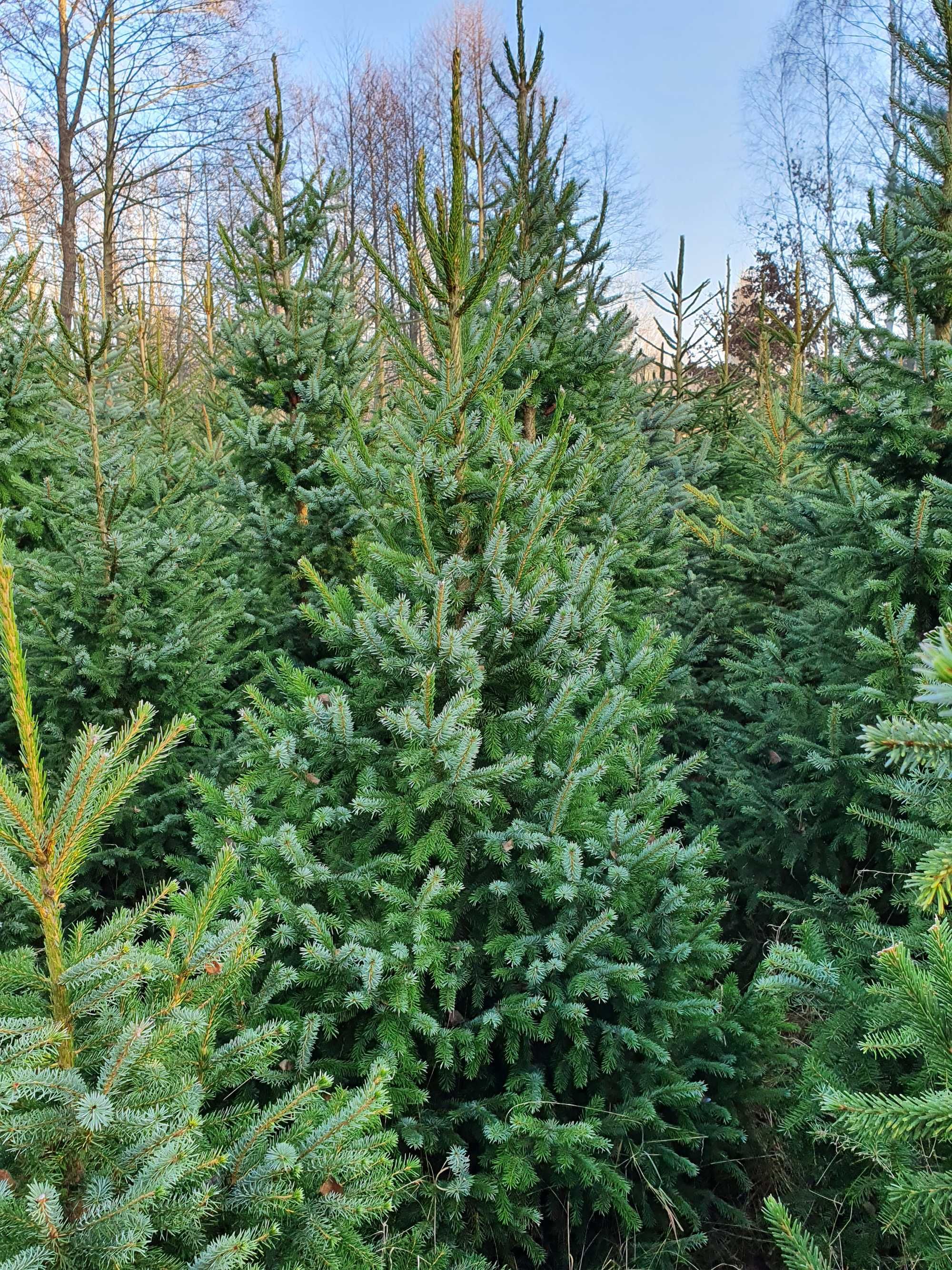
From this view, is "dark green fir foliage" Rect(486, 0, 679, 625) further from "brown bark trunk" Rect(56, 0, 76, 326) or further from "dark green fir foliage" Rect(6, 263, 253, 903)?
"brown bark trunk" Rect(56, 0, 76, 326)

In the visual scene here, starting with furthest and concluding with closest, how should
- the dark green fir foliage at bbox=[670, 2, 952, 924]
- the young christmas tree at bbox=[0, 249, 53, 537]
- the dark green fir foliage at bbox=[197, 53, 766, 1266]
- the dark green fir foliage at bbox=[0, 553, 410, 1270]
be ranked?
the young christmas tree at bbox=[0, 249, 53, 537], the dark green fir foliage at bbox=[670, 2, 952, 924], the dark green fir foliage at bbox=[197, 53, 766, 1266], the dark green fir foliage at bbox=[0, 553, 410, 1270]

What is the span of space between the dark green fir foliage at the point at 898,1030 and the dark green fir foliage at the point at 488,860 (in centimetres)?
39

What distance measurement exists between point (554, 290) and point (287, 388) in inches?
85.4

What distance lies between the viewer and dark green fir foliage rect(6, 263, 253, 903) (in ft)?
12.2

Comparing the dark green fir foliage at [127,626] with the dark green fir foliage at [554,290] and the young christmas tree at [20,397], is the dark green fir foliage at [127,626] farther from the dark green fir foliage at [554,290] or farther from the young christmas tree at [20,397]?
the dark green fir foliage at [554,290]

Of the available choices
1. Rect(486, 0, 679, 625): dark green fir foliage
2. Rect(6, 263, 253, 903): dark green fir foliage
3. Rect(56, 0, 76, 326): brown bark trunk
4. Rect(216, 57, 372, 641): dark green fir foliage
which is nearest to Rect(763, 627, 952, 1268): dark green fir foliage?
Rect(486, 0, 679, 625): dark green fir foliage

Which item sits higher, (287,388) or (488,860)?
(287,388)

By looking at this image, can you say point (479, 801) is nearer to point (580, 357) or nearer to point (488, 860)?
point (488, 860)

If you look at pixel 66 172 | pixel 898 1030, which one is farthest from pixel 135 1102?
pixel 66 172

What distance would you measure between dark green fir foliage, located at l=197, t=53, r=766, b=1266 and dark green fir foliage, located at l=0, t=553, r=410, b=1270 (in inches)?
16.6

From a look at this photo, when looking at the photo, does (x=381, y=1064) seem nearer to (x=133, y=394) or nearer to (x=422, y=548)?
(x=422, y=548)

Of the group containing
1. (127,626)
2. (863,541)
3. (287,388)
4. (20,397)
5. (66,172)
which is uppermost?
(66,172)

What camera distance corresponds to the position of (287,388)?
17.9 ft

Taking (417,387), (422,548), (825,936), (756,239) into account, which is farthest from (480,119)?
(756,239)
